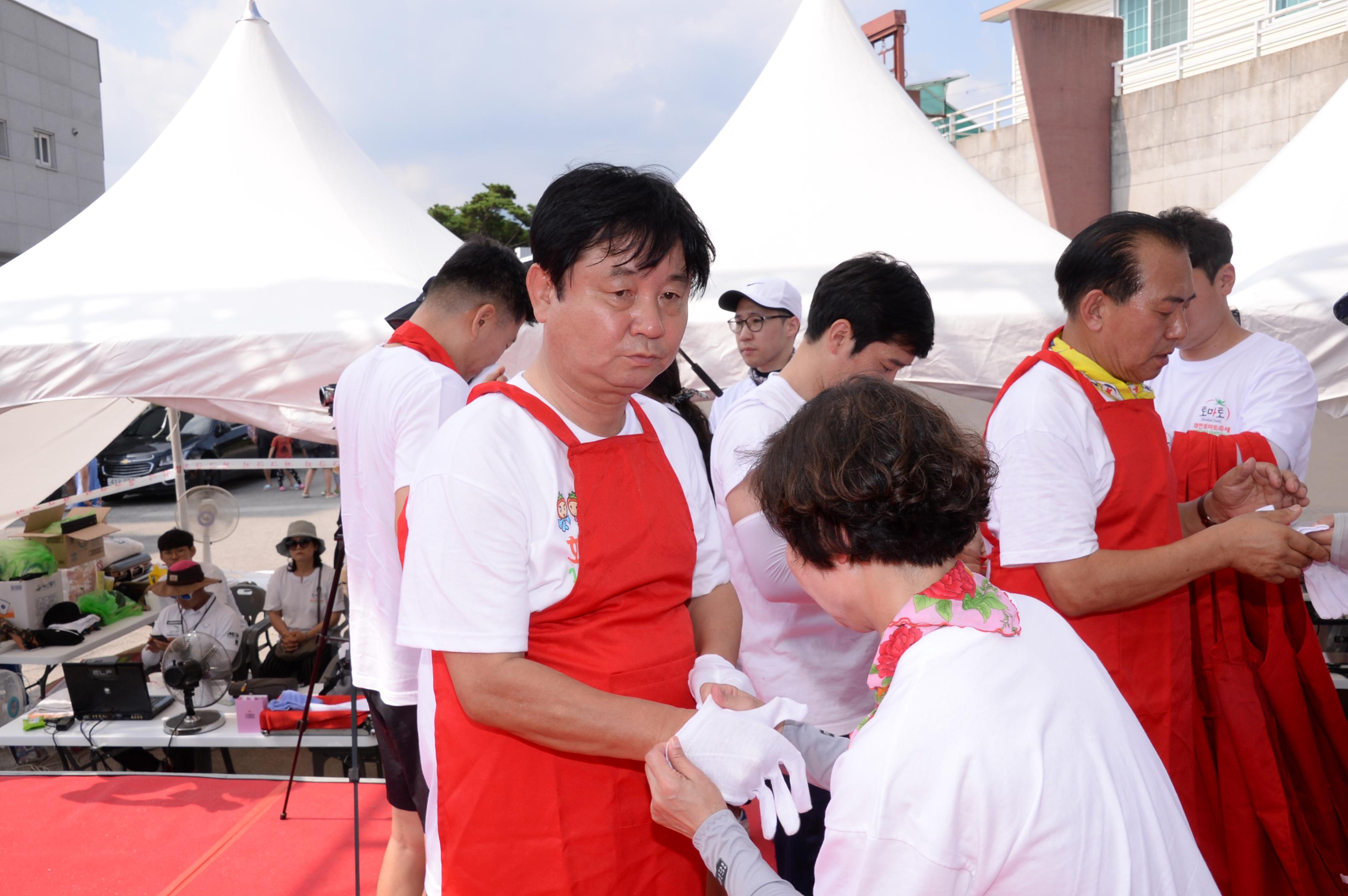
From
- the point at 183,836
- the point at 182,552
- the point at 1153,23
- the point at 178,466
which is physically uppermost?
the point at 1153,23

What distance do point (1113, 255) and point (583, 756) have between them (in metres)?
1.46

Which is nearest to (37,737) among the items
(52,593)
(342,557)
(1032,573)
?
(52,593)

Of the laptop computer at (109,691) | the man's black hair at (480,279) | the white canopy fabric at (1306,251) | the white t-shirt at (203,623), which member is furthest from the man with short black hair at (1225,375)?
the white t-shirt at (203,623)

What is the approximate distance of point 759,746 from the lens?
1.18m

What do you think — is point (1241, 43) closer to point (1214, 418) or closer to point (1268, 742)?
point (1214, 418)

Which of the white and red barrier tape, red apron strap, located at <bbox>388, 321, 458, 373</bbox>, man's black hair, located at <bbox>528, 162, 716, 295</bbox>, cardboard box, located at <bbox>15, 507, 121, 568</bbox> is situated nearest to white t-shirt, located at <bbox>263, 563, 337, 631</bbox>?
the white and red barrier tape

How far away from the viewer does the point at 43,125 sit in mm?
19953

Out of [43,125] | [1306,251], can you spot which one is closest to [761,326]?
[1306,251]

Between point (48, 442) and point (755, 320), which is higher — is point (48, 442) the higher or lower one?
the lower one

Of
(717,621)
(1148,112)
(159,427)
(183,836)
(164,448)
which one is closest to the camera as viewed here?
(717,621)

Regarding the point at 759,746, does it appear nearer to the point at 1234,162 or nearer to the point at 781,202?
the point at 781,202

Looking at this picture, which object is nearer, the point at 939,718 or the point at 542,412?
the point at 939,718

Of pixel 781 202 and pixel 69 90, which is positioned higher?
pixel 69 90

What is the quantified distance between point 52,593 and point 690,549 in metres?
5.32
